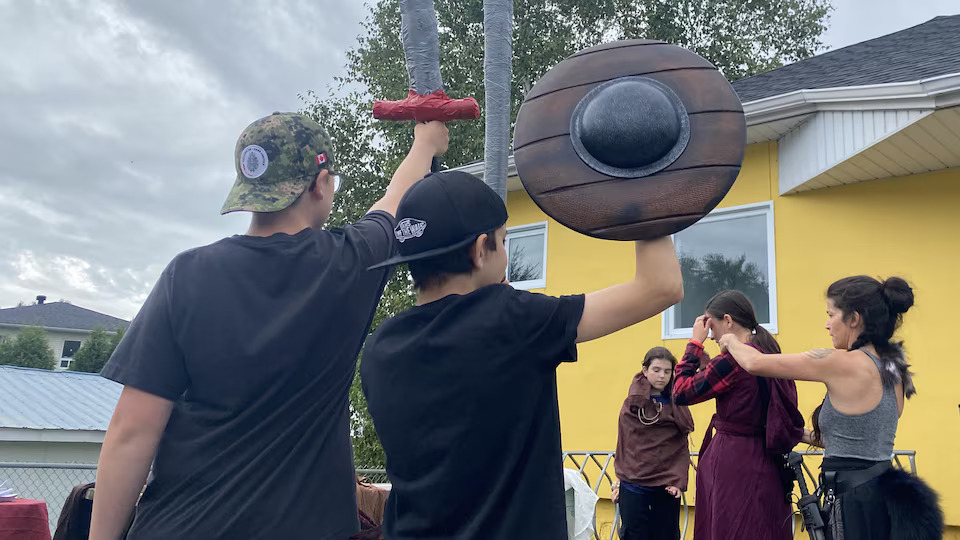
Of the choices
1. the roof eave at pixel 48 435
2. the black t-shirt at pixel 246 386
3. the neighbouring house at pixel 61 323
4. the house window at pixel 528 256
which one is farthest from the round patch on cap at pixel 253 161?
the neighbouring house at pixel 61 323

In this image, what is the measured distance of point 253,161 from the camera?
203 cm

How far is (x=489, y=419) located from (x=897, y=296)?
2804mm

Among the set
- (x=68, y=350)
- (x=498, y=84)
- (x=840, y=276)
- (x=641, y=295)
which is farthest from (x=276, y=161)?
(x=68, y=350)

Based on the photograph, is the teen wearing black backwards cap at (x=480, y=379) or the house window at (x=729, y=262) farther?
the house window at (x=729, y=262)

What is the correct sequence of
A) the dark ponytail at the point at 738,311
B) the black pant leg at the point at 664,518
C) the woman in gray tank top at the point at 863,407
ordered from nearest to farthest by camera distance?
the woman in gray tank top at the point at 863,407
the dark ponytail at the point at 738,311
the black pant leg at the point at 664,518

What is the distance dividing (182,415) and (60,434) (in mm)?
16775

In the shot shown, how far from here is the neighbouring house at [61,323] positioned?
4478cm

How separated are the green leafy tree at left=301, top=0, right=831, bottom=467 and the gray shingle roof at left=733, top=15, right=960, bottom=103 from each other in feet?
25.7

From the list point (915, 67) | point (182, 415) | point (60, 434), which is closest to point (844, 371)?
point (182, 415)

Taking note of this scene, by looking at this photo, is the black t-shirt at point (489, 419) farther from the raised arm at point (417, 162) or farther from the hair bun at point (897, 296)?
the hair bun at point (897, 296)

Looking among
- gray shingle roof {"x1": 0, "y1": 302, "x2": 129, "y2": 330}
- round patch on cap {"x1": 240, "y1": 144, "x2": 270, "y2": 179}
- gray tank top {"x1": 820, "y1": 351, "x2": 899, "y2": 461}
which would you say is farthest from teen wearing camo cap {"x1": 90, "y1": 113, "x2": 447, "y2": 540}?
gray shingle roof {"x1": 0, "y1": 302, "x2": 129, "y2": 330}

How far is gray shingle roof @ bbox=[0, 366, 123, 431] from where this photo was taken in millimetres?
16328

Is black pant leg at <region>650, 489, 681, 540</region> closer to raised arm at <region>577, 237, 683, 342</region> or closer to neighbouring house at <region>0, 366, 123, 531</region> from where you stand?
raised arm at <region>577, 237, 683, 342</region>

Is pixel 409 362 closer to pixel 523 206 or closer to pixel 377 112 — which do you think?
pixel 377 112
